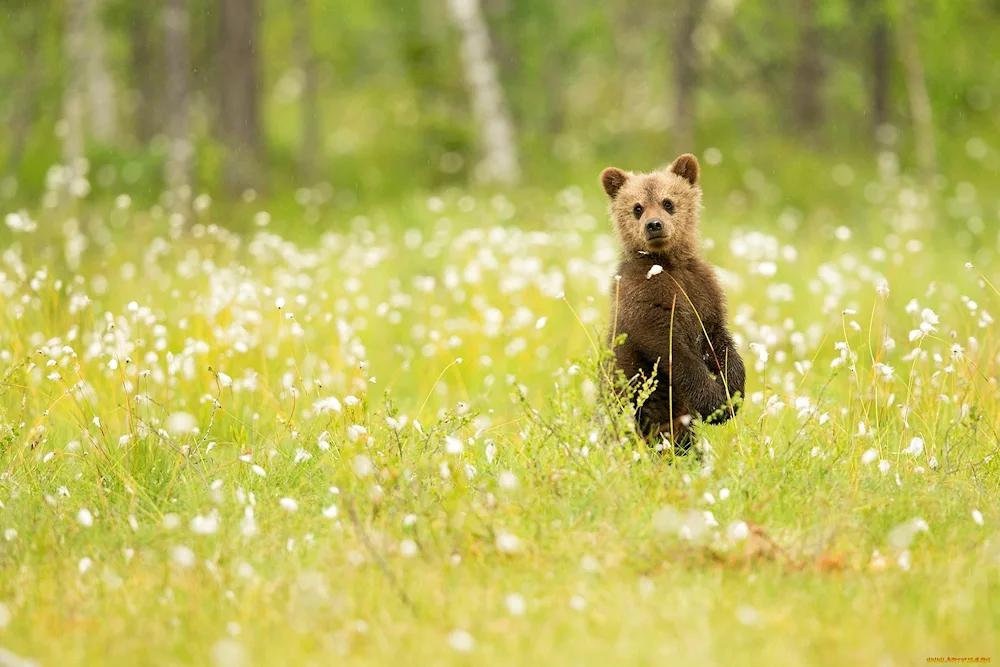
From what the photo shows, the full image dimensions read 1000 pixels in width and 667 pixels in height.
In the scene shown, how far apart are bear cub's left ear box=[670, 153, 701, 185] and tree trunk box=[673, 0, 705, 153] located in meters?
10.8

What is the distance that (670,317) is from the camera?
563cm

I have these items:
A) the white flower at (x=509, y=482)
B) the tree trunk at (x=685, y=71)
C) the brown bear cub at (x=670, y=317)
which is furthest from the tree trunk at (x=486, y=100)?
the white flower at (x=509, y=482)

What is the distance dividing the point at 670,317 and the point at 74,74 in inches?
416

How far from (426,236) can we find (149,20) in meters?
13.0

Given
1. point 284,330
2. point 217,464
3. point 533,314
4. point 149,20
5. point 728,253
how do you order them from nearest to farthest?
1. point 217,464
2. point 284,330
3. point 533,314
4. point 728,253
5. point 149,20

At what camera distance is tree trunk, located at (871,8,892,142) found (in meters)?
18.8

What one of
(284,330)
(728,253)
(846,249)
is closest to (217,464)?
(284,330)

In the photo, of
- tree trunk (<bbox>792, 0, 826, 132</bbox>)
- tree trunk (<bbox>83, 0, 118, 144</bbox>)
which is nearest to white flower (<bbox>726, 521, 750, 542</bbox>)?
tree trunk (<bbox>792, 0, 826, 132</bbox>)

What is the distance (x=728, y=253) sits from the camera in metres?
10.7

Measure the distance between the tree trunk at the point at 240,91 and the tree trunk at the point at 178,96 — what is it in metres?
2.55

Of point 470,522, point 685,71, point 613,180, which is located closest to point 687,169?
point 613,180

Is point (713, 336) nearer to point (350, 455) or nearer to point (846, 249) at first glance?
point (350, 455)

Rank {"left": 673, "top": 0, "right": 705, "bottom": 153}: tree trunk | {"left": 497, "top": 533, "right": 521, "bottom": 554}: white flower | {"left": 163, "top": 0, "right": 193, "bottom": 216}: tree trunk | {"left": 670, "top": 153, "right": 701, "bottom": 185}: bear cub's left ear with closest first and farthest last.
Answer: {"left": 497, "top": 533, "right": 521, "bottom": 554}: white flower → {"left": 670, "top": 153, "right": 701, "bottom": 185}: bear cub's left ear → {"left": 163, "top": 0, "right": 193, "bottom": 216}: tree trunk → {"left": 673, "top": 0, "right": 705, "bottom": 153}: tree trunk

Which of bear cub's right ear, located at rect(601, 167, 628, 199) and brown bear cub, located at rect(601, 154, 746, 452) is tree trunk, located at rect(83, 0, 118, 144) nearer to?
bear cub's right ear, located at rect(601, 167, 628, 199)
